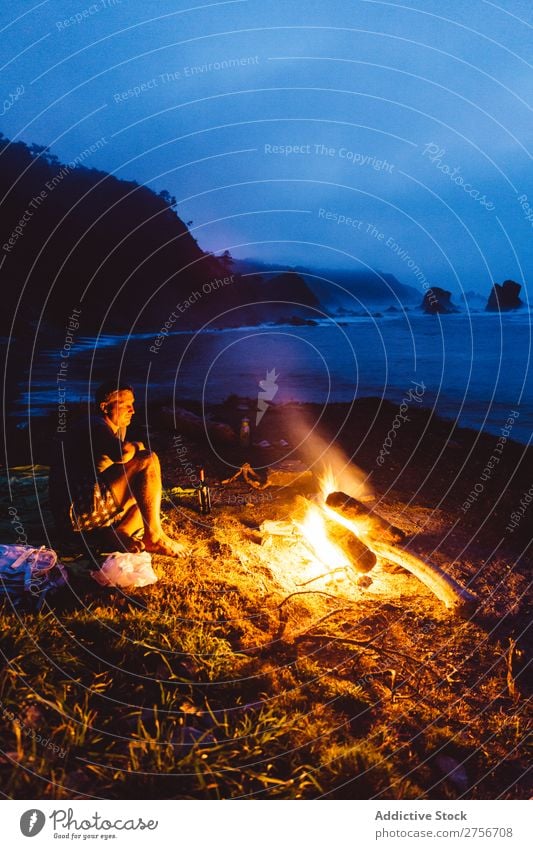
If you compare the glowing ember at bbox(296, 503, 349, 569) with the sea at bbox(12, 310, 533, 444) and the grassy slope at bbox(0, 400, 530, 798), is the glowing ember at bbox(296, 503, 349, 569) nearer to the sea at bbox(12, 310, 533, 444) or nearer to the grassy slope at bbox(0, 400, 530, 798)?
the grassy slope at bbox(0, 400, 530, 798)

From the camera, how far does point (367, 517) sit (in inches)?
309

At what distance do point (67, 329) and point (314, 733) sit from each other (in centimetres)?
2270

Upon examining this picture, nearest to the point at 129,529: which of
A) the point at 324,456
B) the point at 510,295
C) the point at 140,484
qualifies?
the point at 140,484

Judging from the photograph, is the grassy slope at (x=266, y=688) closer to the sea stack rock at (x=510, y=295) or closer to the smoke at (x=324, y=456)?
the smoke at (x=324, y=456)

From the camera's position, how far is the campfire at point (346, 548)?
6910 mm

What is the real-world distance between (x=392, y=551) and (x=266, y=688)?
285 cm

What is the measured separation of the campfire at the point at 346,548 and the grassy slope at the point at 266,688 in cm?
16

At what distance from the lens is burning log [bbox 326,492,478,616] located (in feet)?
21.7

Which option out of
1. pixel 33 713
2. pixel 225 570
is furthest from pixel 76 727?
pixel 225 570

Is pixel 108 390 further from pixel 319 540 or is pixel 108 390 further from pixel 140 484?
pixel 319 540

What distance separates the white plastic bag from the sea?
8.93 m

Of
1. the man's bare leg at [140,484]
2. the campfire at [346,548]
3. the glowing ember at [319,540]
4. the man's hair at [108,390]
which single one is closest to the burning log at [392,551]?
the campfire at [346,548]

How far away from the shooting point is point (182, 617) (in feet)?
20.4

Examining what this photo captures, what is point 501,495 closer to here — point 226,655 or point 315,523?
point 315,523
